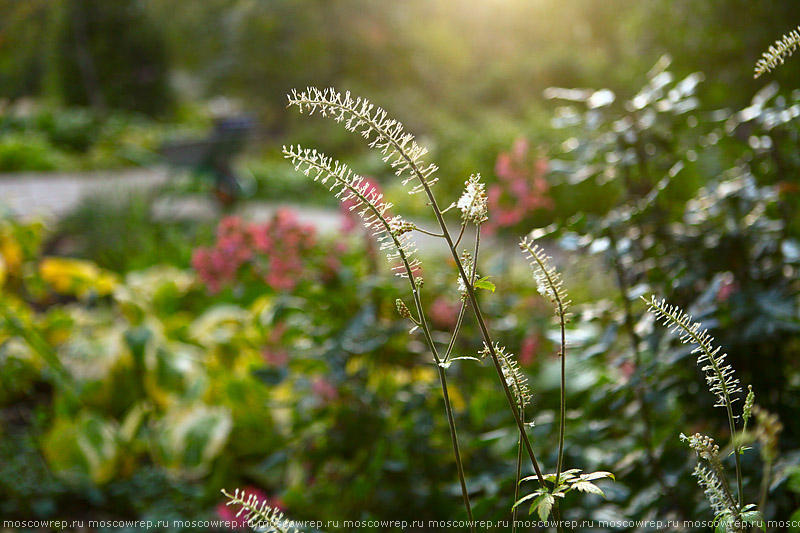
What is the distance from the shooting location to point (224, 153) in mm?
7008

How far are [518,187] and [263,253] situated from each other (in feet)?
2.81

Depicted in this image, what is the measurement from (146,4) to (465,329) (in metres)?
14.7

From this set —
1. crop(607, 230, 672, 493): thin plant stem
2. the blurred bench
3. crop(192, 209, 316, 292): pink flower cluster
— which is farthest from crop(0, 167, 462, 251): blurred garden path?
crop(607, 230, 672, 493): thin plant stem

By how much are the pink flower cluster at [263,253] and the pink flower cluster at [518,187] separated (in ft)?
2.26

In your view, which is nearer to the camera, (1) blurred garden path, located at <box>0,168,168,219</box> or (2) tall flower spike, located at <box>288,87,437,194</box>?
(2) tall flower spike, located at <box>288,87,437,194</box>

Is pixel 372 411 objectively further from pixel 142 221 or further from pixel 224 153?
pixel 224 153

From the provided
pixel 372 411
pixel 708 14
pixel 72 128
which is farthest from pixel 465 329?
pixel 72 128

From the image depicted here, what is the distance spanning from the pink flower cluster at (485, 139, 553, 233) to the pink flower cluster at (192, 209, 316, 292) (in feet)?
2.26

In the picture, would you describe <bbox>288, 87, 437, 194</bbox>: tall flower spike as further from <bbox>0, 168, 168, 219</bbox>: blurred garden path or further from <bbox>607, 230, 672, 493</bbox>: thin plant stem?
<bbox>0, 168, 168, 219</bbox>: blurred garden path

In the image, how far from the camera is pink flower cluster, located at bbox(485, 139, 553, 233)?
91.7 inches

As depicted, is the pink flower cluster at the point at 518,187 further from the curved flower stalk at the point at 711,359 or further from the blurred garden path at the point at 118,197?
the blurred garden path at the point at 118,197

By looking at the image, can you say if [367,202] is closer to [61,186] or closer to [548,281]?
[548,281]

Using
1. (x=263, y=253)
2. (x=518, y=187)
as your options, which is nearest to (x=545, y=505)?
(x=263, y=253)

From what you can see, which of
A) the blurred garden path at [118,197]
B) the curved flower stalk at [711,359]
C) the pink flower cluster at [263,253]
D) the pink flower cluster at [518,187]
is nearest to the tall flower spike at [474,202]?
the curved flower stalk at [711,359]
